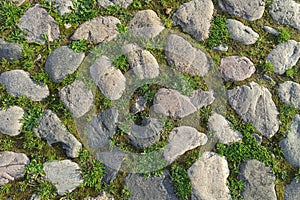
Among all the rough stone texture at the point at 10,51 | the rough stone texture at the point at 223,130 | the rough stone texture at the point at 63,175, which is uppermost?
the rough stone texture at the point at 10,51

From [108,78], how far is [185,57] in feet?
2.58

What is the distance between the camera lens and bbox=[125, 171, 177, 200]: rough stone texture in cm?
332

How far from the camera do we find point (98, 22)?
3.75 metres

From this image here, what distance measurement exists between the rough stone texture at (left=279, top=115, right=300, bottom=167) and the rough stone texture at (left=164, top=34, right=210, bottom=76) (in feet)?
3.27

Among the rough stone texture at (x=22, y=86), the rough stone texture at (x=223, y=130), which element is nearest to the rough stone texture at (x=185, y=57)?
the rough stone texture at (x=223, y=130)

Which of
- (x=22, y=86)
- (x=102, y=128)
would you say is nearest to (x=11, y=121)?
(x=22, y=86)

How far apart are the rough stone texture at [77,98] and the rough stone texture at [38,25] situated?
549 millimetres

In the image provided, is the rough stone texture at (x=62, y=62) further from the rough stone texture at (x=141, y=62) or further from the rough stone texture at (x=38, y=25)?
the rough stone texture at (x=141, y=62)

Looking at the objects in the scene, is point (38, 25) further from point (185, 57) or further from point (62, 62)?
point (185, 57)

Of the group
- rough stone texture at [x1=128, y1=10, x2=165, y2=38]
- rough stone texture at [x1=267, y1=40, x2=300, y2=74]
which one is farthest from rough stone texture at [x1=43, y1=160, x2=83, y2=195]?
rough stone texture at [x1=267, y1=40, x2=300, y2=74]

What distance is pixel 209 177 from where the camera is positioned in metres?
3.36

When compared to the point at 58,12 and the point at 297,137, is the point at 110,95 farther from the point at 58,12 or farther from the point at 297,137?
the point at 297,137

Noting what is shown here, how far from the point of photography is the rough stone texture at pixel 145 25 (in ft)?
12.2

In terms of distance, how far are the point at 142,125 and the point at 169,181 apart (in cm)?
56
